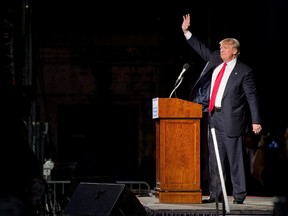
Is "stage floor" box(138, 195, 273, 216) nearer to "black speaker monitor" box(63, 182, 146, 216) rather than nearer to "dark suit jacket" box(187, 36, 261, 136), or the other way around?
"black speaker monitor" box(63, 182, 146, 216)

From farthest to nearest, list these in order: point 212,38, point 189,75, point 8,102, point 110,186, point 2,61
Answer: point 189,75 < point 212,38 < point 2,61 < point 110,186 < point 8,102

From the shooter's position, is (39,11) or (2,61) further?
(39,11)

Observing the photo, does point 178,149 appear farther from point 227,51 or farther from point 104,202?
point 104,202

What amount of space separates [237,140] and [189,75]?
25.7 ft

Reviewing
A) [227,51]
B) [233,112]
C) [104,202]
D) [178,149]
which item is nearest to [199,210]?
[178,149]

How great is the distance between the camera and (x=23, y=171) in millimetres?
3904

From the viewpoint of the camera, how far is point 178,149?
6.95m

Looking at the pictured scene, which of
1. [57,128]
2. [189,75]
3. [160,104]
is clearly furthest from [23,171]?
[57,128]

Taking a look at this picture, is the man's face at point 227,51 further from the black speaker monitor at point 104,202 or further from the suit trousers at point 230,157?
the black speaker monitor at point 104,202

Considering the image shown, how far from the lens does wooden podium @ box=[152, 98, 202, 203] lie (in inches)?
273

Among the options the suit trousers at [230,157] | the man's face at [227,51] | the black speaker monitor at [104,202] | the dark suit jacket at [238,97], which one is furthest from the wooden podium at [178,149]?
the black speaker monitor at [104,202]

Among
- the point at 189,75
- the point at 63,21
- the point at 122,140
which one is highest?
the point at 63,21

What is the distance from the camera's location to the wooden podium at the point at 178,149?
6.92 metres

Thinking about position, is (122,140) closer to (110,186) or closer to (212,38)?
(212,38)
